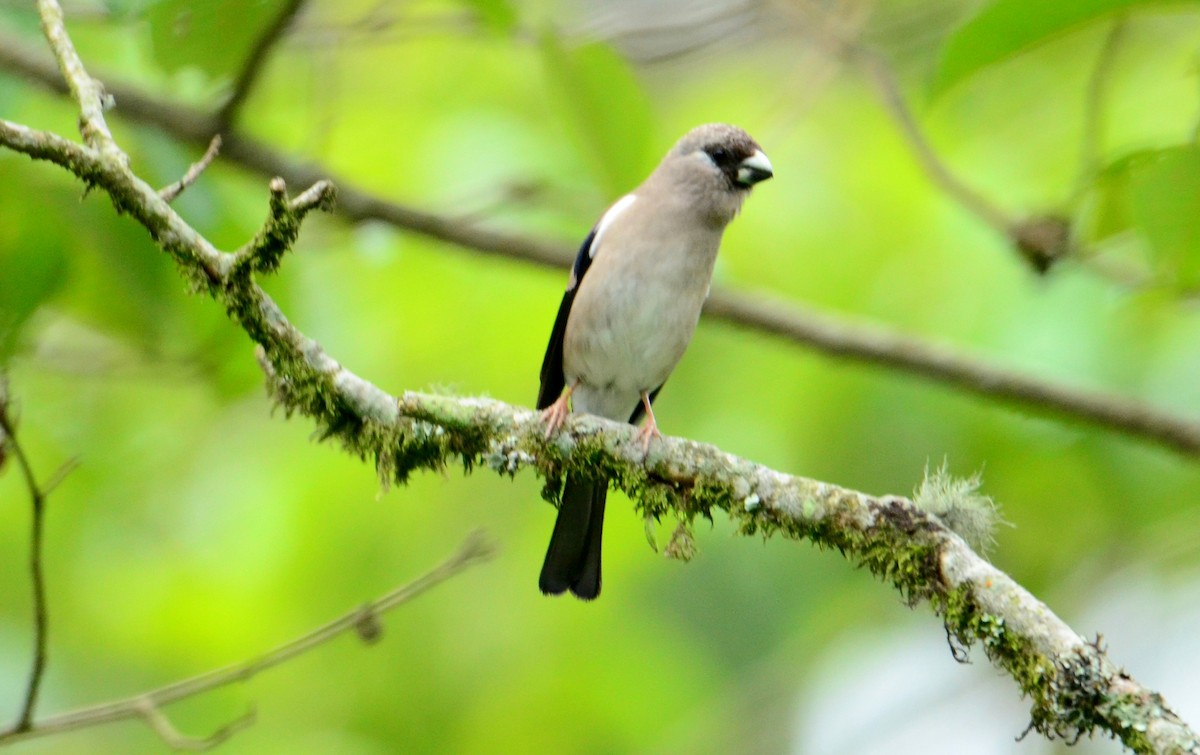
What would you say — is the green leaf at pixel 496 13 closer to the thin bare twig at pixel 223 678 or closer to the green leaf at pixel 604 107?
the green leaf at pixel 604 107

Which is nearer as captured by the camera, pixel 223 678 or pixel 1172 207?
pixel 1172 207

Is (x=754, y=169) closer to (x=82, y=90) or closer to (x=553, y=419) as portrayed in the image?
(x=553, y=419)

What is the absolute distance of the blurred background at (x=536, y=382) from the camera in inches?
192

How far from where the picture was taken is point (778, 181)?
707cm

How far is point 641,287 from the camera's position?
4.45 m

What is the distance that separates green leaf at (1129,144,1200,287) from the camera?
11.7ft

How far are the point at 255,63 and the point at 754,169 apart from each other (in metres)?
1.81

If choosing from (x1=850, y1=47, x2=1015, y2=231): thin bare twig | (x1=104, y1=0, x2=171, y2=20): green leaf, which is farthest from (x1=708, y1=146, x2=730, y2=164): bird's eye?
(x1=104, y1=0, x2=171, y2=20): green leaf

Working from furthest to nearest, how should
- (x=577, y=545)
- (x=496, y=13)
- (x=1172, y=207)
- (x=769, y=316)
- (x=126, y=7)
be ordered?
1. (x=769, y=316)
2. (x=496, y=13)
3. (x=577, y=545)
4. (x=126, y=7)
5. (x=1172, y=207)

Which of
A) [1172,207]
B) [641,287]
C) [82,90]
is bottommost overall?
[82,90]

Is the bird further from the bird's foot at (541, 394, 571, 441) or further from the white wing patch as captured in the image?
the bird's foot at (541, 394, 571, 441)

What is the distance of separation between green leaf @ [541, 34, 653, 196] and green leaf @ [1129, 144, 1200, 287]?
1834 mm

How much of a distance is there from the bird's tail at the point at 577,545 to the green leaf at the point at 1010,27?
1696 mm

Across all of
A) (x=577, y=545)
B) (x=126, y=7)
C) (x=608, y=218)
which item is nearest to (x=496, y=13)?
(x=608, y=218)
